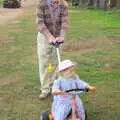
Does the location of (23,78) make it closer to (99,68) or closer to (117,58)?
(99,68)

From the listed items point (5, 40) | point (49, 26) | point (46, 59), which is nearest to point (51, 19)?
Answer: point (49, 26)

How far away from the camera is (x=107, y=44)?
15.1 metres

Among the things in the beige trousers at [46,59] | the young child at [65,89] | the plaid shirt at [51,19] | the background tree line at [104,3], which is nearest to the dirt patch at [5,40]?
the beige trousers at [46,59]

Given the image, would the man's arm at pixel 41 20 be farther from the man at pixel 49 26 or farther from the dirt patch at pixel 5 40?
the dirt patch at pixel 5 40

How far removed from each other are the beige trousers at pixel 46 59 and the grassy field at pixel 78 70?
0.33 metres

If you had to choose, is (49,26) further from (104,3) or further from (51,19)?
(104,3)

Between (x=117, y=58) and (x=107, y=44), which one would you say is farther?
(x=107, y=44)

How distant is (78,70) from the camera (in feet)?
34.5

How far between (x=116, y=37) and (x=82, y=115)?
11.6 m

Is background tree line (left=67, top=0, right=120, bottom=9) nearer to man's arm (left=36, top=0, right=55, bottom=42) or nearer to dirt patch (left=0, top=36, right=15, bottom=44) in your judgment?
dirt patch (left=0, top=36, right=15, bottom=44)

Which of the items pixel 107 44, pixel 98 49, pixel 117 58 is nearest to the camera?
pixel 117 58

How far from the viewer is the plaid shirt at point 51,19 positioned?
756 centimetres

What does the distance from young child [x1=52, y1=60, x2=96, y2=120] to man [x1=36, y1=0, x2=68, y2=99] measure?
4.49 feet

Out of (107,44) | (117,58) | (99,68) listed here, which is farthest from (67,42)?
(99,68)
